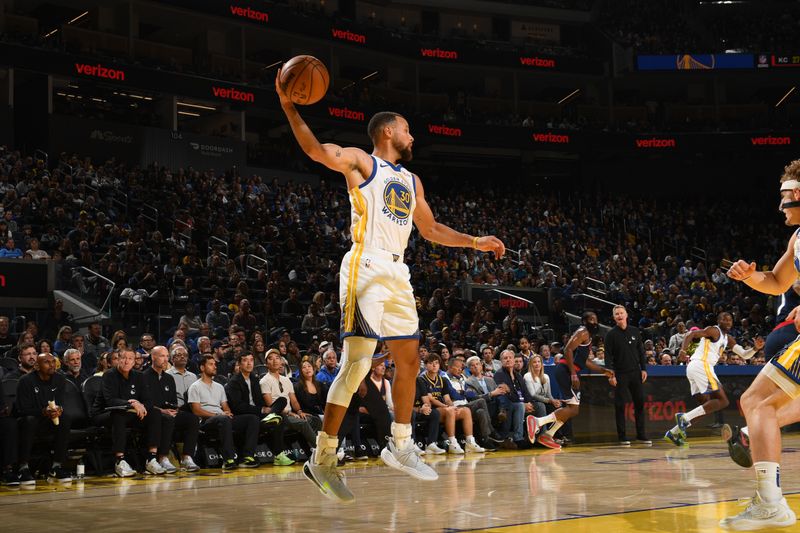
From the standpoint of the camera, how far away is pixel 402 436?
19.7ft

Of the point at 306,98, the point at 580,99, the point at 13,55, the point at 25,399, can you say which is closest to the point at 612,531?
the point at 306,98

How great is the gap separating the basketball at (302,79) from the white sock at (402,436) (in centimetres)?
226

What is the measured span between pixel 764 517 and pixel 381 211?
299 centimetres

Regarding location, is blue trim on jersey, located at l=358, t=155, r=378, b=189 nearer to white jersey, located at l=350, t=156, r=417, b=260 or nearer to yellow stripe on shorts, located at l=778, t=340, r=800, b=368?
white jersey, located at l=350, t=156, r=417, b=260

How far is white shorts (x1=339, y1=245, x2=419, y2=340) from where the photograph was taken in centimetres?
575

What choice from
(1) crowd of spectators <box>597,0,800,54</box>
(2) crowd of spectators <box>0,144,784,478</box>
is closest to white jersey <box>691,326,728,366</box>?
(2) crowd of spectators <box>0,144,784,478</box>

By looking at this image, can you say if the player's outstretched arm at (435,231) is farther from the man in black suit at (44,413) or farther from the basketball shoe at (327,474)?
the man in black suit at (44,413)

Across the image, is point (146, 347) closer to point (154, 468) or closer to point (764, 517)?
point (154, 468)

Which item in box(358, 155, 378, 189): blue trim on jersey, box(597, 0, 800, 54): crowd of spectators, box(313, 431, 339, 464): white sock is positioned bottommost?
box(313, 431, 339, 464): white sock

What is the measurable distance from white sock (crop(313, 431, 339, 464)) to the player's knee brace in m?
0.23

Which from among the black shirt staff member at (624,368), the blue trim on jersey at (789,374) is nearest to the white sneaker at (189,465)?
the black shirt staff member at (624,368)

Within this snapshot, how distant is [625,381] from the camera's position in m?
13.8

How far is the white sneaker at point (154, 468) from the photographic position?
32.8 feet

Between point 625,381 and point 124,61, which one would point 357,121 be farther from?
point 625,381
